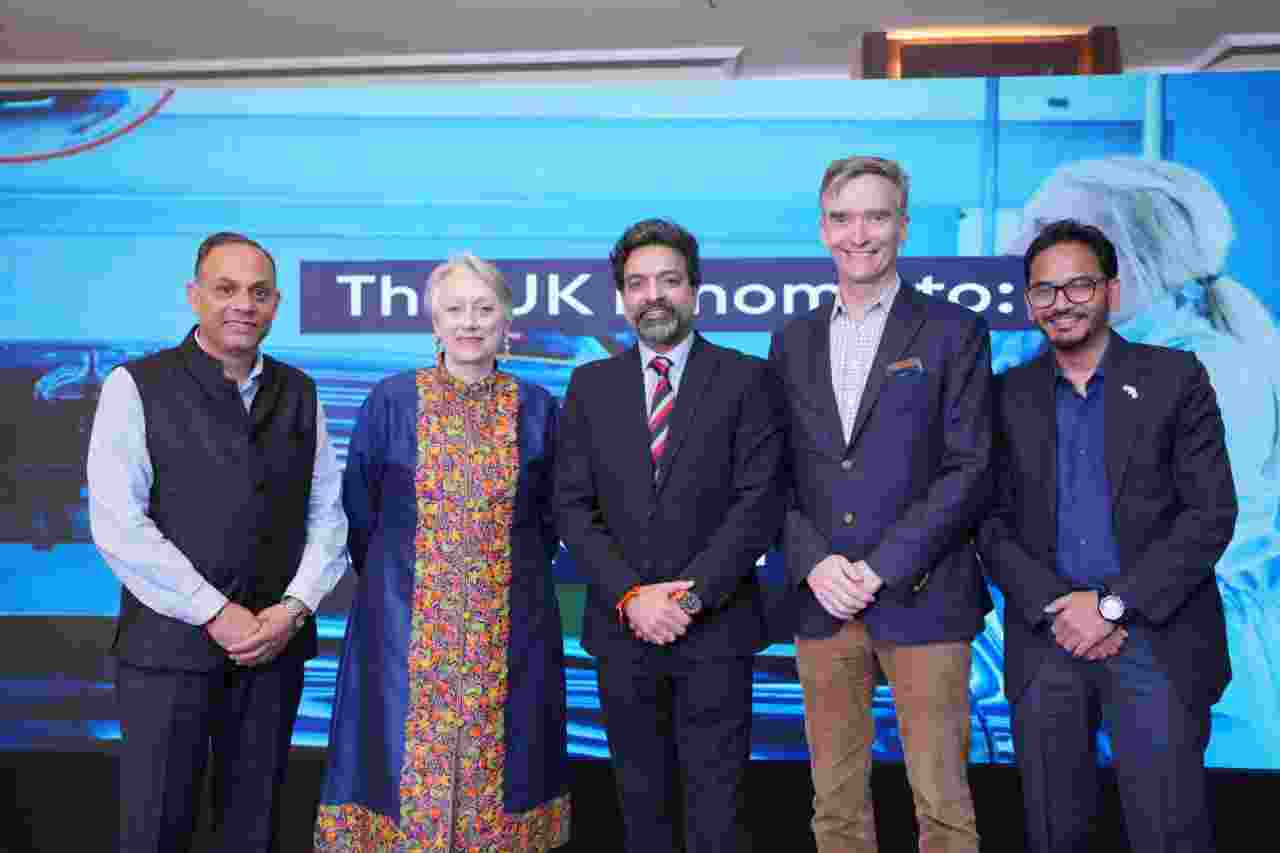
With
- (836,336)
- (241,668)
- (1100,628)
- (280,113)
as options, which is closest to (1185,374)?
(1100,628)

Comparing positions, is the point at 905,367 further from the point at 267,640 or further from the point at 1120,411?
the point at 267,640

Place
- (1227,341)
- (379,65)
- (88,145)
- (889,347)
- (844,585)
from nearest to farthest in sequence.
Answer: (844,585) → (889,347) → (1227,341) → (88,145) → (379,65)

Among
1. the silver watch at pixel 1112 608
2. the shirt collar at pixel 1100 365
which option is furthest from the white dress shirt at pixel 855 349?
the silver watch at pixel 1112 608

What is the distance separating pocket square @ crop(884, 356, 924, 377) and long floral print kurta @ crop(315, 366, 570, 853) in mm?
842

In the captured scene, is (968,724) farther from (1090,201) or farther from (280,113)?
(280,113)

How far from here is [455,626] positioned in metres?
2.79

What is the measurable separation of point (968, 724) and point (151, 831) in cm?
178

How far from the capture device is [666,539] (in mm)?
2639

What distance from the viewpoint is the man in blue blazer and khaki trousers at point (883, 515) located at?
2525 mm

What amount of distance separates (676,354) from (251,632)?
1122mm

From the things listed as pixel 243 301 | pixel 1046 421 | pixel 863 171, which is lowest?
pixel 1046 421

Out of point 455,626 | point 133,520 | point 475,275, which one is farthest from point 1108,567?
point 133,520

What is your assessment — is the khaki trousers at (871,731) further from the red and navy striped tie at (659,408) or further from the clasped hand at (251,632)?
the clasped hand at (251,632)

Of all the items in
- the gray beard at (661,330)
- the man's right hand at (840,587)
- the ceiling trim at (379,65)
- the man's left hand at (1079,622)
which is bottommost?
the man's left hand at (1079,622)
